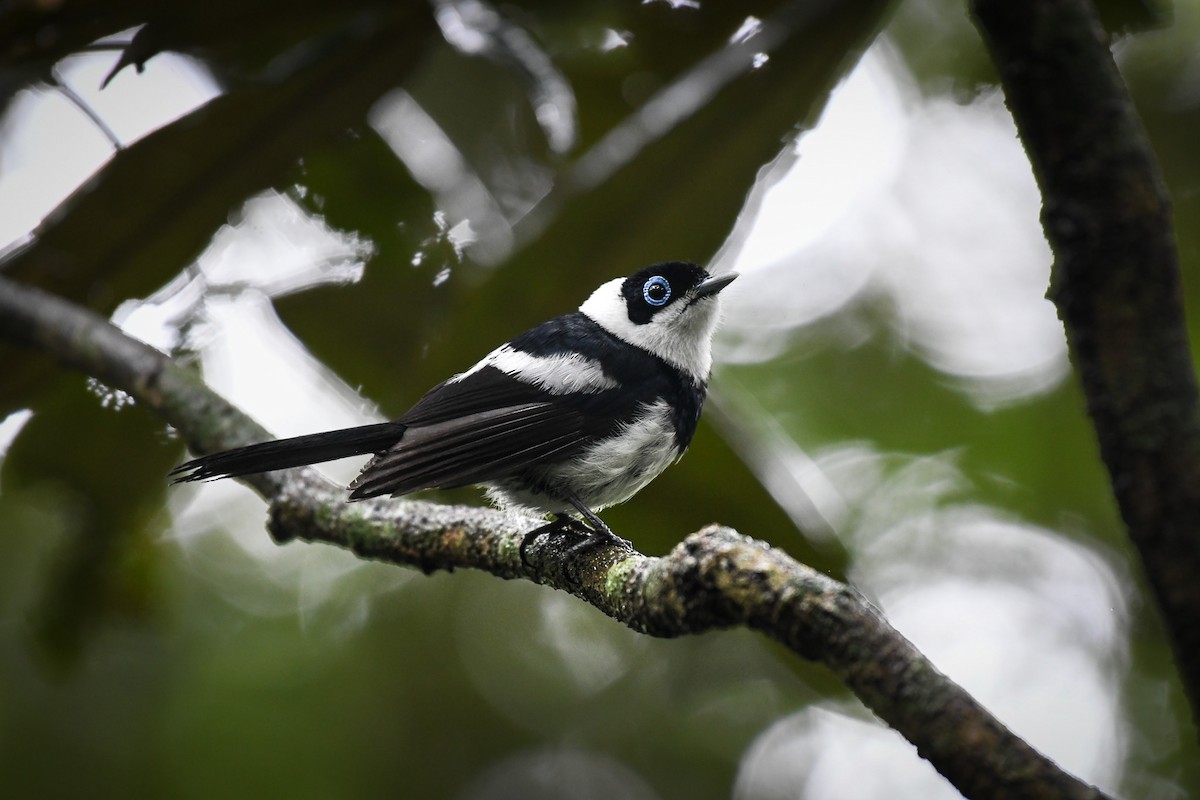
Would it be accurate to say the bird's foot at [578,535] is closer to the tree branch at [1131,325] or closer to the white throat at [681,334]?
the white throat at [681,334]

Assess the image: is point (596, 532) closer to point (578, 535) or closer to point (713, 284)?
point (578, 535)

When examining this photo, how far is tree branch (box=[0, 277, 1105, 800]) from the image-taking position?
3.79 feet

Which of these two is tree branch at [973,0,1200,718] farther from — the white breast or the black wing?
the white breast

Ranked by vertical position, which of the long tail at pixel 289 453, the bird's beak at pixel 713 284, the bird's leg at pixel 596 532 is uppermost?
the long tail at pixel 289 453

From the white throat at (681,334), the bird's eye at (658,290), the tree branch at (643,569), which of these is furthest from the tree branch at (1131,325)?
the bird's eye at (658,290)

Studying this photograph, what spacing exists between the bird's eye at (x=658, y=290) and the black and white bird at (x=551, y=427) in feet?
0.13

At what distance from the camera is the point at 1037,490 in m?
4.08

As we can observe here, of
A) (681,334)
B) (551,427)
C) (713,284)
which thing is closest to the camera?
(551,427)

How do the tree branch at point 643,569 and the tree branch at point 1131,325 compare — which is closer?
the tree branch at point 1131,325

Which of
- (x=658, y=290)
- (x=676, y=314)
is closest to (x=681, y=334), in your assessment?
(x=676, y=314)

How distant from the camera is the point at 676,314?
3.75 meters

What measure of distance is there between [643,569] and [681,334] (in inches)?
73.4

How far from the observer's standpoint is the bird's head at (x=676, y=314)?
3.66 metres

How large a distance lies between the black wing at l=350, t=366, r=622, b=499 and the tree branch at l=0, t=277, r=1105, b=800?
0.44 feet
